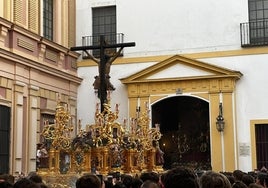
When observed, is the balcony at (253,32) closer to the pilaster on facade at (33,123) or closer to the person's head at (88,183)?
the pilaster on facade at (33,123)

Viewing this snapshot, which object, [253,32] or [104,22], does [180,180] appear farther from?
[104,22]

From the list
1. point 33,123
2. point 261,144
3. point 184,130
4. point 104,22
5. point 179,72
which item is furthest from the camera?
point 184,130

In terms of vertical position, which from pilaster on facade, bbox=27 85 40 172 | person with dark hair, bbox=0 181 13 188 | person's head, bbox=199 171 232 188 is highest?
pilaster on facade, bbox=27 85 40 172

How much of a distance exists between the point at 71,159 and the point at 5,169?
5566 millimetres

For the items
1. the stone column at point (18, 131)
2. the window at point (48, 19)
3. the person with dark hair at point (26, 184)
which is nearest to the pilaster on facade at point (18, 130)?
the stone column at point (18, 131)

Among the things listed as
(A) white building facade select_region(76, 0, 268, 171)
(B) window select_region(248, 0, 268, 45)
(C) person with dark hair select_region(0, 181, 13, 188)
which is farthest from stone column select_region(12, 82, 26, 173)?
(C) person with dark hair select_region(0, 181, 13, 188)

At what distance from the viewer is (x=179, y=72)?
2127 centimetres

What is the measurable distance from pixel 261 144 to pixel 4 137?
9.95 m

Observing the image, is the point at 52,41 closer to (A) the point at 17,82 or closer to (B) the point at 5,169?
(A) the point at 17,82

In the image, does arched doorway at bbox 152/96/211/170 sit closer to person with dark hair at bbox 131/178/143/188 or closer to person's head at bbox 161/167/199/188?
person with dark hair at bbox 131/178/143/188

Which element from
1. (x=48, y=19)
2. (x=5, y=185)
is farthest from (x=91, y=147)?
(x=48, y=19)

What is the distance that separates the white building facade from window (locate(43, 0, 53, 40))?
2.17 meters

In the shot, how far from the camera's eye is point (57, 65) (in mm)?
20969

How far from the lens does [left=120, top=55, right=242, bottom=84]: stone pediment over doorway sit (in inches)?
814
